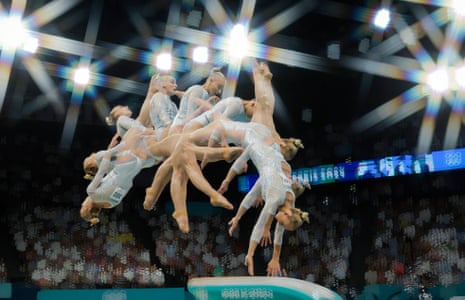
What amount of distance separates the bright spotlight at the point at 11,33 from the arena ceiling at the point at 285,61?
0.38 feet

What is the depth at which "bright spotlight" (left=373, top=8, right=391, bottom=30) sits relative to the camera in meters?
7.63

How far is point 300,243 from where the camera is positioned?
11.4 metres

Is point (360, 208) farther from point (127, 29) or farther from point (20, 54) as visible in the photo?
point (20, 54)

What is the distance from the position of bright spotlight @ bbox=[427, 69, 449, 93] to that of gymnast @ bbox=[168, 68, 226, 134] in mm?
4722

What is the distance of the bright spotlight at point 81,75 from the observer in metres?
8.99

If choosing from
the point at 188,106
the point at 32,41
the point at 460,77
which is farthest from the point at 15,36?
the point at 460,77

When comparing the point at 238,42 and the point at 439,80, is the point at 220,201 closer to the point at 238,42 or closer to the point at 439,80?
the point at 238,42

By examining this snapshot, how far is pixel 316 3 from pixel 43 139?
565 cm

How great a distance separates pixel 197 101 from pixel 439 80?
518 centimetres

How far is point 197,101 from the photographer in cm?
455

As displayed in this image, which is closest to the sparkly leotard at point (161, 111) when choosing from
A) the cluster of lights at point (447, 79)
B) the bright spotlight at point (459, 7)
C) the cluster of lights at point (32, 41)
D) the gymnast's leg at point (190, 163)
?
the gymnast's leg at point (190, 163)

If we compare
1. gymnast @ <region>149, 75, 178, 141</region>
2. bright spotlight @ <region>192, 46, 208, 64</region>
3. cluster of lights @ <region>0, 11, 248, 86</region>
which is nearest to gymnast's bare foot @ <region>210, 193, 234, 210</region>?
gymnast @ <region>149, 75, 178, 141</region>

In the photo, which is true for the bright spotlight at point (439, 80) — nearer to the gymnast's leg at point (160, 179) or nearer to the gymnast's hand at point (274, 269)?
the gymnast's leg at point (160, 179)

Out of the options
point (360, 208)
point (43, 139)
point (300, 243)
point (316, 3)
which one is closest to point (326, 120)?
point (360, 208)
